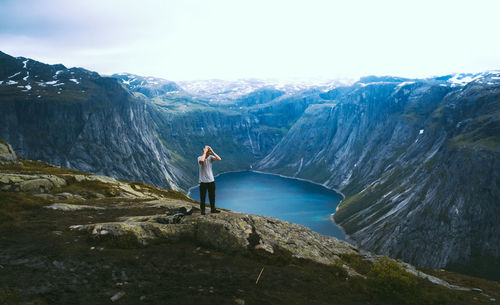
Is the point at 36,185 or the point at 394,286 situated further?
the point at 36,185

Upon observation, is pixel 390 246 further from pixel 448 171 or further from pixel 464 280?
pixel 464 280

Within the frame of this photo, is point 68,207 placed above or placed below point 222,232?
below

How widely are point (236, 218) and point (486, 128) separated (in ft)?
585

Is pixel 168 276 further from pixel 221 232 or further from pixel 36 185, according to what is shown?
pixel 36 185

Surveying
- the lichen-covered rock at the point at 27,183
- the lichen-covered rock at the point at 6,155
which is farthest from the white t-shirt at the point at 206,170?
the lichen-covered rock at the point at 6,155

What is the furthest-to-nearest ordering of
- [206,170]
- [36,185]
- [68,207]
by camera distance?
[36,185] < [68,207] < [206,170]

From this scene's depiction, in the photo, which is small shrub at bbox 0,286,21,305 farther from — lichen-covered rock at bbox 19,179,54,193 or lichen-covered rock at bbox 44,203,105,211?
lichen-covered rock at bbox 19,179,54,193

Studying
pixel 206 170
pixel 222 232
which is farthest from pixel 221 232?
pixel 206 170

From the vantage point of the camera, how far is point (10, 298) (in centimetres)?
1147

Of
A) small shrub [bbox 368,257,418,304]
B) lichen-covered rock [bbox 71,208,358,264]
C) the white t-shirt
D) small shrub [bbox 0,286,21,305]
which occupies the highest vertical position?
the white t-shirt

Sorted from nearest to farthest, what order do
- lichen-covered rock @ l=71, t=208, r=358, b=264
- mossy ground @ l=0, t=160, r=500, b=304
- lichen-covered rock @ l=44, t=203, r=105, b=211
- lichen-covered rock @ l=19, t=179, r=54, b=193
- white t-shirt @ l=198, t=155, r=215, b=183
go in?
mossy ground @ l=0, t=160, r=500, b=304, lichen-covered rock @ l=71, t=208, r=358, b=264, white t-shirt @ l=198, t=155, r=215, b=183, lichen-covered rock @ l=44, t=203, r=105, b=211, lichen-covered rock @ l=19, t=179, r=54, b=193

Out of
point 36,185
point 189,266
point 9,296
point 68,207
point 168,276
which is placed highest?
point 9,296

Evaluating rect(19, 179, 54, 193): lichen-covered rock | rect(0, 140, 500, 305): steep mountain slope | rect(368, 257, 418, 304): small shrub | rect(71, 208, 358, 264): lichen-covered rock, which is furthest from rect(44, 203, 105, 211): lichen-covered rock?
rect(368, 257, 418, 304): small shrub

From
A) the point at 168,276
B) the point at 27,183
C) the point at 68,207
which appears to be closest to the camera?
the point at 168,276
